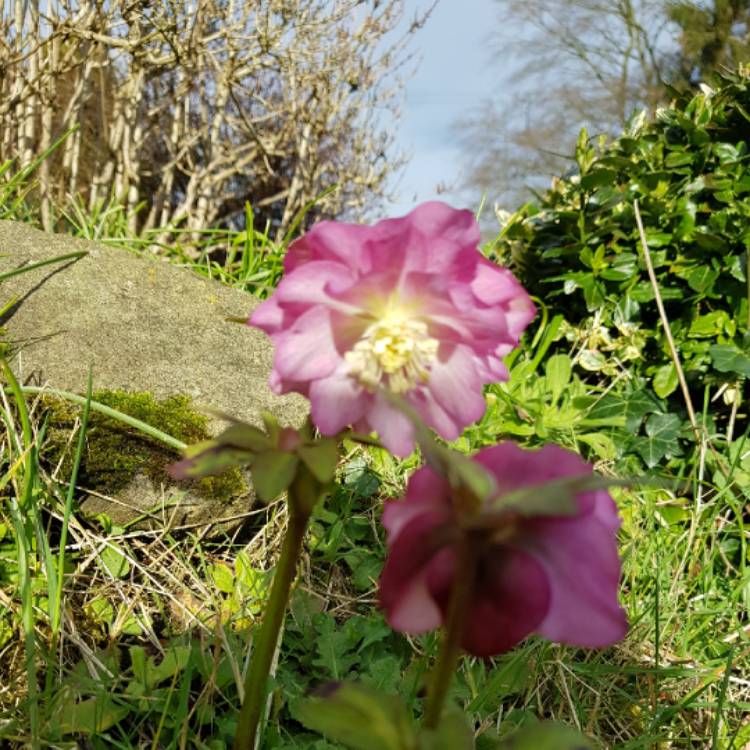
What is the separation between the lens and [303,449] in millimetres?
491

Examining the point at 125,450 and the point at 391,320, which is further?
the point at 125,450

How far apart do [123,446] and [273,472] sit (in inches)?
37.6

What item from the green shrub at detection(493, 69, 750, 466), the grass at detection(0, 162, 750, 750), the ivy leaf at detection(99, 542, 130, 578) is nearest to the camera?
the grass at detection(0, 162, 750, 750)

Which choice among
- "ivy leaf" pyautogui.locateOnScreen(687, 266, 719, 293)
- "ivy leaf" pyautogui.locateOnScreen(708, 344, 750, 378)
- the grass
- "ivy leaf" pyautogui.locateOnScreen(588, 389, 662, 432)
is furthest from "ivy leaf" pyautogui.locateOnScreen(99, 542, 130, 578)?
"ivy leaf" pyautogui.locateOnScreen(687, 266, 719, 293)

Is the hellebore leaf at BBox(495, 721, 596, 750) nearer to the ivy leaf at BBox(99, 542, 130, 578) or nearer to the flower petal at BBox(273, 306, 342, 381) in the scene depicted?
the flower petal at BBox(273, 306, 342, 381)

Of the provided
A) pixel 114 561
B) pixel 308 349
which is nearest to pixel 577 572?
pixel 308 349

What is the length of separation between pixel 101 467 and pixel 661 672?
1.00 metres

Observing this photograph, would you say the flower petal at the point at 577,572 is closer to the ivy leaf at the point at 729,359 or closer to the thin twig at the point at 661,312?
the thin twig at the point at 661,312

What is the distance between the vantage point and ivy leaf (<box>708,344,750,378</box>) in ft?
6.01

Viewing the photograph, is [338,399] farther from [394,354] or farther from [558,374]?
[558,374]

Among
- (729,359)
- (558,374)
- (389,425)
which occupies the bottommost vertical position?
(558,374)

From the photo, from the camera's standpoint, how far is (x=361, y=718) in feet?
→ 1.24

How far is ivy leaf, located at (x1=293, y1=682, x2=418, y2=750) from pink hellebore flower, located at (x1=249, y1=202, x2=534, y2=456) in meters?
0.18

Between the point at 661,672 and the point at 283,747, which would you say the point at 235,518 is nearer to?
the point at 283,747
